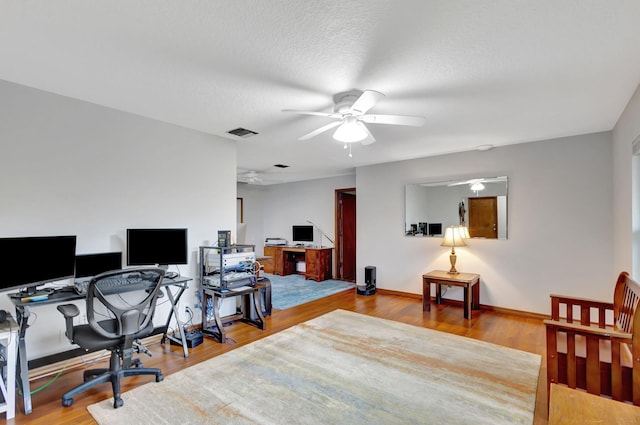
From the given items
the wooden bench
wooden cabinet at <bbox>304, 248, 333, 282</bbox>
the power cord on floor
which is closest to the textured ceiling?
the wooden bench

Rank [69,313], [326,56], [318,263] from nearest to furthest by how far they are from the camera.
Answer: [326,56] → [69,313] → [318,263]

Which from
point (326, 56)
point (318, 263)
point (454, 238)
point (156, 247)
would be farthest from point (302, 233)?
point (326, 56)

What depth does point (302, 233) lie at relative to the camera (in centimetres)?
729

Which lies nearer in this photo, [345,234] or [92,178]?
[92,178]

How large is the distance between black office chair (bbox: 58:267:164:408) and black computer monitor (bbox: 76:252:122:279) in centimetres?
48

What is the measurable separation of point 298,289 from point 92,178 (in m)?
3.80

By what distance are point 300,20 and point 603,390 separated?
287 cm

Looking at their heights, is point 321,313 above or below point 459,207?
below

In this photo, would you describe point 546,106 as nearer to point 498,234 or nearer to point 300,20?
point 498,234

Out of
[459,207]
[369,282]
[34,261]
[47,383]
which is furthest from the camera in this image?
[369,282]

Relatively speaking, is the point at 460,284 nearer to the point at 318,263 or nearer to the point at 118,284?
the point at 318,263

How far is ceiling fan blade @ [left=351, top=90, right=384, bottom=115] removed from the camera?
208 centimetres

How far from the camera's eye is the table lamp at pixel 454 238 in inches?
174

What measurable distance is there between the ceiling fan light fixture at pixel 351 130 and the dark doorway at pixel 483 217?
2.69 m
